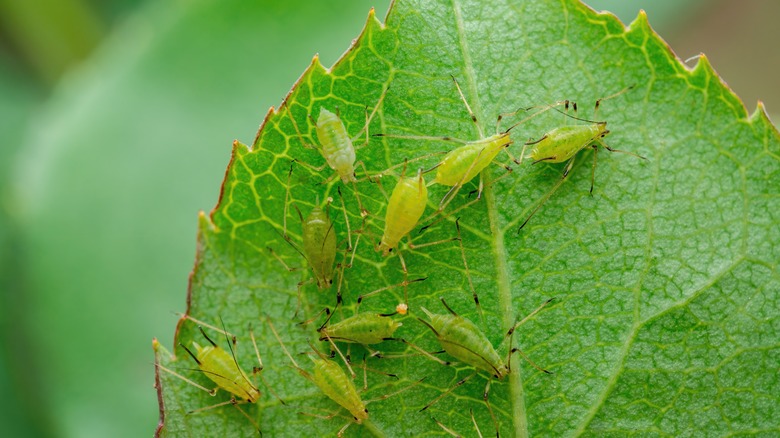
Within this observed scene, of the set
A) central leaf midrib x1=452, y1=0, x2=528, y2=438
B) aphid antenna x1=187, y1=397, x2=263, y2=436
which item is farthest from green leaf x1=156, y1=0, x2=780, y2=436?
aphid antenna x1=187, y1=397, x2=263, y2=436

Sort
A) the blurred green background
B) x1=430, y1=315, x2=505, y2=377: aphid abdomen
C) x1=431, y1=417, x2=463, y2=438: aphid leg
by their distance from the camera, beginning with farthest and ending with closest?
the blurred green background < x1=431, y1=417, x2=463, y2=438: aphid leg < x1=430, y1=315, x2=505, y2=377: aphid abdomen

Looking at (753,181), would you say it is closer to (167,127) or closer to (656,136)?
(656,136)

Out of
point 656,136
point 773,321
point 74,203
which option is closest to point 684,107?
point 656,136

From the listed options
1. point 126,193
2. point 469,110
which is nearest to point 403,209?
point 469,110

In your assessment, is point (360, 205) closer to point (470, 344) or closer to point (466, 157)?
point (466, 157)

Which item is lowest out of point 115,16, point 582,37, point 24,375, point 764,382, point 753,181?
point 764,382

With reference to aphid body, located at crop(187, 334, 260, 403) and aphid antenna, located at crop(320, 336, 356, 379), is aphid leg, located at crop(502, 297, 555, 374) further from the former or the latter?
aphid body, located at crop(187, 334, 260, 403)
